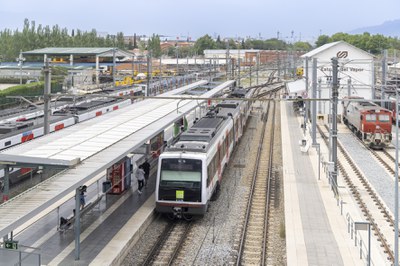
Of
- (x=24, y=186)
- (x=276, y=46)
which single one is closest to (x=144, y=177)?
(x=24, y=186)

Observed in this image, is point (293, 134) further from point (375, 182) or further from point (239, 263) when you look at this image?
point (239, 263)

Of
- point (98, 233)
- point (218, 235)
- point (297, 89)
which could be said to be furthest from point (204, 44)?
point (98, 233)

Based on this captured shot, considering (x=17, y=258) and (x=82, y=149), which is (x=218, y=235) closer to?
(x=82, y=149)

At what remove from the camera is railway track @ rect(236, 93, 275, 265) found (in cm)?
1484

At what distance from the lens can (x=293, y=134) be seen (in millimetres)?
37938

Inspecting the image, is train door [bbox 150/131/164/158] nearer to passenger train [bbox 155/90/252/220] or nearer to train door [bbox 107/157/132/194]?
train door [bbox 107/157/132/194]

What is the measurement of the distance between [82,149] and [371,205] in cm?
1141

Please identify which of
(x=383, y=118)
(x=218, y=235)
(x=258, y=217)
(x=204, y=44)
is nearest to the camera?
(x=218, y=235)

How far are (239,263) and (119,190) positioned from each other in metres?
7.66

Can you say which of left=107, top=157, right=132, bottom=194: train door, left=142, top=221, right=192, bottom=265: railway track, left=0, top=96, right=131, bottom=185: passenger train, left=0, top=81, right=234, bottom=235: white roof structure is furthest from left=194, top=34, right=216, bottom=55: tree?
left=142, top=221, right=192, bottom=265: railway track

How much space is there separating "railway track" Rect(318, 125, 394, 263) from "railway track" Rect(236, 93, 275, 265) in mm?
3540

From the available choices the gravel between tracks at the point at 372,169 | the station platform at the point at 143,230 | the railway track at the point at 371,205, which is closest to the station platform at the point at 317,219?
the station platform at the point at 143,230

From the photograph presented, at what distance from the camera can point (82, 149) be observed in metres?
15.5

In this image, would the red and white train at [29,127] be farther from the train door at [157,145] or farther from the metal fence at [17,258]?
the metal fence at [17,258]
